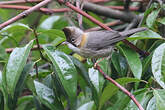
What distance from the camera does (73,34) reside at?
2381 millimetres

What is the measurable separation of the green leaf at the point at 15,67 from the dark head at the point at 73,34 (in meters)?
0.44

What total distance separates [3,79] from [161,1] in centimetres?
159

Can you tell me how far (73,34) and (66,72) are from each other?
665mm

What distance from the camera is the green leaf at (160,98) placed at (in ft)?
5.24

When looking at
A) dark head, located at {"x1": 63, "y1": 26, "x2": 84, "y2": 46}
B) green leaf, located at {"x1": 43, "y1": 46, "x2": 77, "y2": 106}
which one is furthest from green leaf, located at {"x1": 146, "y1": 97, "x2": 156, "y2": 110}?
dark head, located at {"x1": 63, "y1": 26, "x2": 84, "y2": 46}

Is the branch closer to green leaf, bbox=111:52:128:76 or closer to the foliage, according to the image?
the foliage

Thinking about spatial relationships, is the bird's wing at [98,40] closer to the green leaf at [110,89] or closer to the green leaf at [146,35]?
the green leaf at [146,35]

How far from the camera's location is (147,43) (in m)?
2.55

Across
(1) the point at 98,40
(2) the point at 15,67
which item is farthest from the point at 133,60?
(2) the point at 15,67

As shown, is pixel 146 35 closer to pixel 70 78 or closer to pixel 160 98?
pixel 160 98

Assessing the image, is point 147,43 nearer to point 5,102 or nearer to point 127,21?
point 127,21

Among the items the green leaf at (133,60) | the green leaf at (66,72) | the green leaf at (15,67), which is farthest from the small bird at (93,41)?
the green leaf at (15,67)

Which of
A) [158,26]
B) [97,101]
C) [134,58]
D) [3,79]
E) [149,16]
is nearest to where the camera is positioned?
[3,79]

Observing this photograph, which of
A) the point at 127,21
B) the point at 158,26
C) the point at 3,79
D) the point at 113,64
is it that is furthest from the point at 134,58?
the point at 127,21
